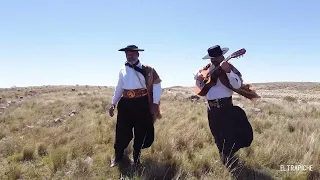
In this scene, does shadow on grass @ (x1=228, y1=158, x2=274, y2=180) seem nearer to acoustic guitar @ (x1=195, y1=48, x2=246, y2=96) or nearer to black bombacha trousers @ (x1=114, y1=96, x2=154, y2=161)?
acoustic guitar @ (x1=195, y1=48, x2=246, y2=96)

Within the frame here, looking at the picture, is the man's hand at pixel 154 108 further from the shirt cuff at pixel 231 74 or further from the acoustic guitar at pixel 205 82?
the shirt cuff at pixel 231 74

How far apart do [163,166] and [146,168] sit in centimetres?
28

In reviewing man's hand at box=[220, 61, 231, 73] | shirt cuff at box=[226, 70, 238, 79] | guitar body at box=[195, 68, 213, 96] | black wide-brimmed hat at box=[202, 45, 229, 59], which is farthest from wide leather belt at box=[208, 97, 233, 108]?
black wide-brimmed hat at box=[202, 45, 229, 59]

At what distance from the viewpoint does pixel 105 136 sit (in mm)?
8211

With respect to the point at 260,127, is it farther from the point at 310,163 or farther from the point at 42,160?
the point at 42,160

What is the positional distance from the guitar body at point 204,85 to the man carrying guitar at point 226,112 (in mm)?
17

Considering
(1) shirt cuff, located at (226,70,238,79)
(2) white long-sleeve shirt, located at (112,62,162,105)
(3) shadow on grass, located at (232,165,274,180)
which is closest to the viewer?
(3) shadow on grass, located at (232,165,274,180)

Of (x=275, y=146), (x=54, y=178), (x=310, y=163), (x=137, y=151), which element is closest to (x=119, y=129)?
(x=137, y=151)

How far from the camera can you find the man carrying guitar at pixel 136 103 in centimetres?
597

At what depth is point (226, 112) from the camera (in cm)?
557

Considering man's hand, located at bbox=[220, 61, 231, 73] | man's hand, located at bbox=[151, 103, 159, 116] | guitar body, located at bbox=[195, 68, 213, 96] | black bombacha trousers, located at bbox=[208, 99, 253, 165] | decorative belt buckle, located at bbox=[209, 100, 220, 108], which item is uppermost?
man's hand, located at bbox=[220, 61, 231, 73]

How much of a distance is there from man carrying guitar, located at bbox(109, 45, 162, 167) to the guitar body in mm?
731

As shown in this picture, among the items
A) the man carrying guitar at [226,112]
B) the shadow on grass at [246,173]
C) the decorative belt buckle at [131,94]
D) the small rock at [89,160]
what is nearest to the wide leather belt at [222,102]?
the man carrying guitar at [226,112]

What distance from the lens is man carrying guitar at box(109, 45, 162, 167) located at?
5.97 metres
